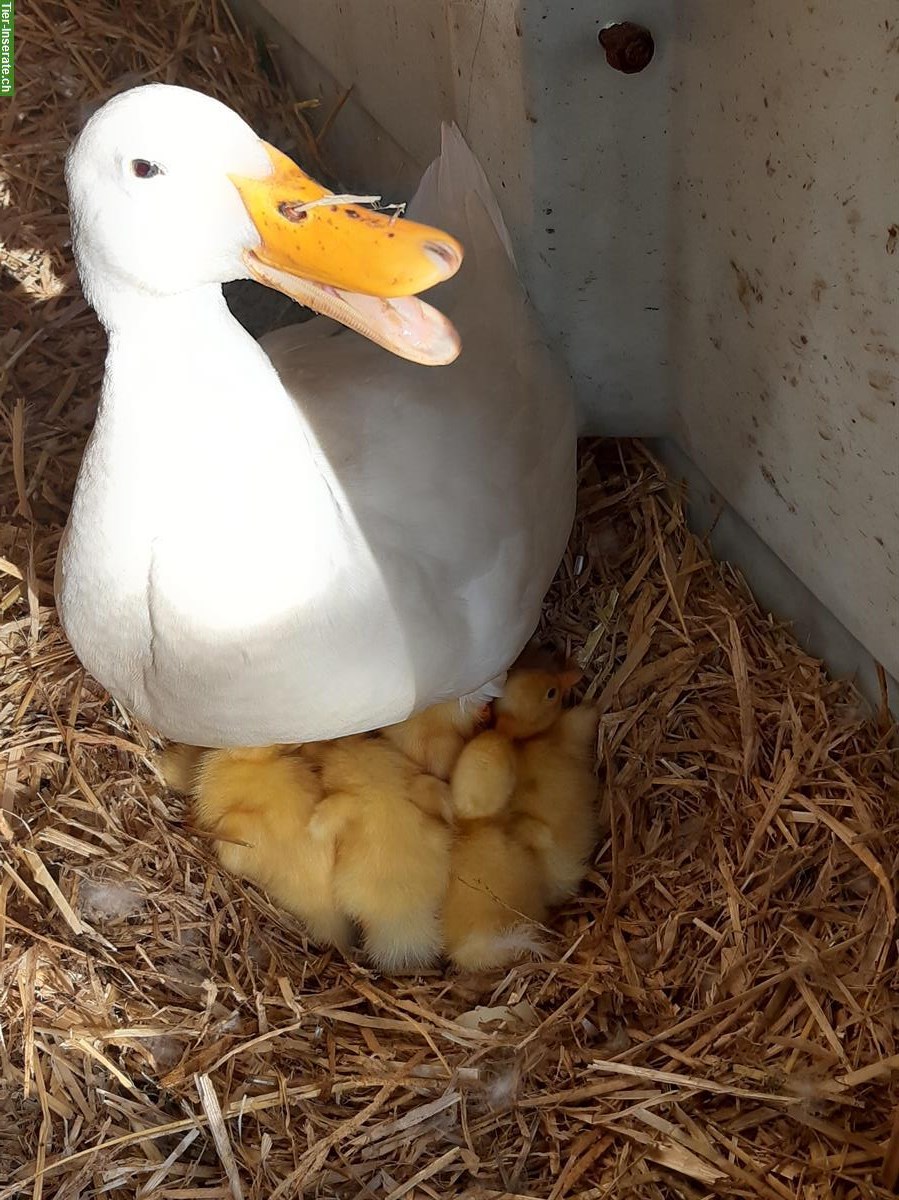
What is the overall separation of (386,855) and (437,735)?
21 centimetres

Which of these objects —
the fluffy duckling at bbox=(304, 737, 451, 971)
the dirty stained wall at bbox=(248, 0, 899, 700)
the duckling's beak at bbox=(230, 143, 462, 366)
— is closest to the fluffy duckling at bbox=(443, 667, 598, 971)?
the fluffy duckling at bbox=(304, 737, 451, 971)

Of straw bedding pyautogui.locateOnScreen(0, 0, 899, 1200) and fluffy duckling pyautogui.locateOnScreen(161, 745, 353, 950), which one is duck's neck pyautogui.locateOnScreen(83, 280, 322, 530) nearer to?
fluffy duckling pyautogui.locateOnScreen(161, 745, 353, 950)

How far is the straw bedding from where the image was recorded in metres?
1.33

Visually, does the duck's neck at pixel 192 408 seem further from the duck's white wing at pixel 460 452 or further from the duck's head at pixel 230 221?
the duck's white wing at pixel 460 452

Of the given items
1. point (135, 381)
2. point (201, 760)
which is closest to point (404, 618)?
point (135, 381)

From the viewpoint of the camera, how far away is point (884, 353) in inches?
47.8

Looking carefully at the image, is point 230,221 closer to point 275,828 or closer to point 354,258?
point 354,258

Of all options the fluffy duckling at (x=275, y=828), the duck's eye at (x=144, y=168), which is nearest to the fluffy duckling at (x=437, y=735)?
the fluffy duckling at (x=275, y=828)

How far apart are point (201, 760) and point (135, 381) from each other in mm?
720

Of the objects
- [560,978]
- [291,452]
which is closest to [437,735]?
[560,978]

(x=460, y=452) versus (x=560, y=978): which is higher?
(x=460, y=452)

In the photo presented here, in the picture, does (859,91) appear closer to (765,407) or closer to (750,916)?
(765,407)

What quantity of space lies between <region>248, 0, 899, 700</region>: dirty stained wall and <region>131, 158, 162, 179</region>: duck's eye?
1.83 feet

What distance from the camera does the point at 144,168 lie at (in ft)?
3.32
